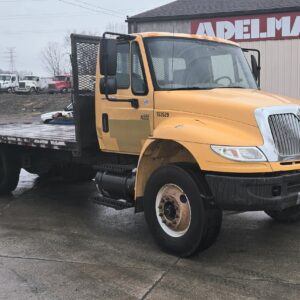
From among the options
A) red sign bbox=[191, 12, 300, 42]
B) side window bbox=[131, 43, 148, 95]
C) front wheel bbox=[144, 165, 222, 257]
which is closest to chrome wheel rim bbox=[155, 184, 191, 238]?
front wheel bbox=[144, 165, 222, 257]

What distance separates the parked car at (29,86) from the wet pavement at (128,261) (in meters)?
47.8

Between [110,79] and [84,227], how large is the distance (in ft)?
7.10

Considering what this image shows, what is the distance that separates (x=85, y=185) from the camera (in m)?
10.2

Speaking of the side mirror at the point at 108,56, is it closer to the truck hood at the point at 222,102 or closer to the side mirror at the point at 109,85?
the side mirror at the point at 109,85

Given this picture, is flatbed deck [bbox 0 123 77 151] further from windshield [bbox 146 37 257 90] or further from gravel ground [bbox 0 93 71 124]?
gravel ground [bbox 0 93 71 124]

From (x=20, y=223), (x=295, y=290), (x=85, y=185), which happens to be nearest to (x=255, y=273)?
(x=295, y=290)

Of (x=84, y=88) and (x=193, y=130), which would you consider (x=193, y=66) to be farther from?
(x=84, y=88)

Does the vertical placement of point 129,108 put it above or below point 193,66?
below

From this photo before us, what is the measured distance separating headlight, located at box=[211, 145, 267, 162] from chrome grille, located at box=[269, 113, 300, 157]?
0.25 meters

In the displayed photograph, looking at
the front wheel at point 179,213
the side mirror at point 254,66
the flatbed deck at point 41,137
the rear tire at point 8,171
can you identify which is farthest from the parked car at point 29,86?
the front wheel at point 179,213

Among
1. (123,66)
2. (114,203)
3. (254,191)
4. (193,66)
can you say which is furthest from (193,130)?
(114,203)

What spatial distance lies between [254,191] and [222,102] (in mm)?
1030

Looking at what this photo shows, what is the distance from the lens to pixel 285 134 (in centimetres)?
518

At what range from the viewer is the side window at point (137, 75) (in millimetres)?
6020
